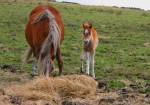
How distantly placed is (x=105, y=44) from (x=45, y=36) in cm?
1054

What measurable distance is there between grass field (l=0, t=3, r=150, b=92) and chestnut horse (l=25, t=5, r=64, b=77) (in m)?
1.83

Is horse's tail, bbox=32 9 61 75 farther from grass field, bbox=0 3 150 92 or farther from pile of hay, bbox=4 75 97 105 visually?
grass field, bbox=0 3 150 92

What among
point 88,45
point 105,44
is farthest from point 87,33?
point 105,44

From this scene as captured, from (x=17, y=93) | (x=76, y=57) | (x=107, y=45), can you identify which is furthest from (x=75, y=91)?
(x=107, y=45)

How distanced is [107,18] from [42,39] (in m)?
24.1

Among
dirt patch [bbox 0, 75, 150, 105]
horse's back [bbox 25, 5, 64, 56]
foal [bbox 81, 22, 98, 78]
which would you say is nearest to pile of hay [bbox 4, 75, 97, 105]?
dirt patch [bbox 0, 75, 150, 105]

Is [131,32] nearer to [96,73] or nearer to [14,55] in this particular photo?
[14,55]

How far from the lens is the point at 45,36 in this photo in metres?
10.5

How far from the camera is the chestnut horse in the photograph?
33.3ft

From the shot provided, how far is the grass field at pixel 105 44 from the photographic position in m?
14.0

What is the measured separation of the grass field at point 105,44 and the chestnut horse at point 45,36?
183 centimetres

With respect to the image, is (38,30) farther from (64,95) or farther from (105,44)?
(105,44)

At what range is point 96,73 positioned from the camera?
13672 mm

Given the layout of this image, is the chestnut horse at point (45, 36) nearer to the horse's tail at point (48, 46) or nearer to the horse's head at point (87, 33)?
the horse's tail at point (48, 46)
